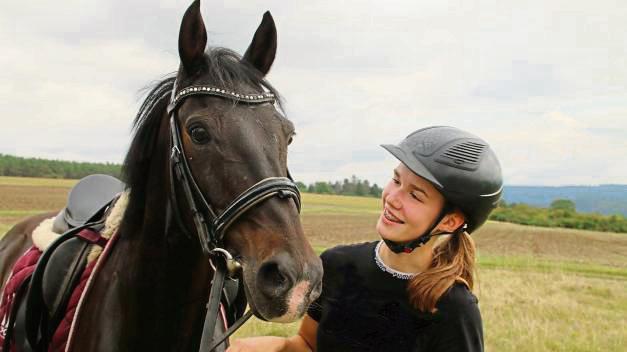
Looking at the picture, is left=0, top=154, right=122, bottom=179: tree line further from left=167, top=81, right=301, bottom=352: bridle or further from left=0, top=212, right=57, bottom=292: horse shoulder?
left=167, top=81, right=301, bottom=352: bridle

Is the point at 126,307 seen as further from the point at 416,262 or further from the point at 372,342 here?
the point at 416,262

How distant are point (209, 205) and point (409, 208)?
84cm

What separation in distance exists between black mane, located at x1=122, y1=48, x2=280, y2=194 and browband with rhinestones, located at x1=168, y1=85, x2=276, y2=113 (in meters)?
0.10

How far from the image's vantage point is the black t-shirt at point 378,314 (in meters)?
2.01

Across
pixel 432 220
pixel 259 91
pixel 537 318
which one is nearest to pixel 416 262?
pixel 432 220

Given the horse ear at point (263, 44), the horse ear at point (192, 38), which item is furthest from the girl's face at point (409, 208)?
the horse ear at point (192, 38)

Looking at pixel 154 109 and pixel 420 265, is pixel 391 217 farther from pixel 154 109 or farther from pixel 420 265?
pixel 154 109

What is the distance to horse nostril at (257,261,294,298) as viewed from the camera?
70.8 inches

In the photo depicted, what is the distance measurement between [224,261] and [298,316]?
416 millimetres

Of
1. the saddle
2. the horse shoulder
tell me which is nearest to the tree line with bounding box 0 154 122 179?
the horse shoulder

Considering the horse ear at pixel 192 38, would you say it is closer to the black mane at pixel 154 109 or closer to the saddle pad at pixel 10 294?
the black mane at pixel 154 109

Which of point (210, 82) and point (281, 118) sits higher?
point (210, 82)

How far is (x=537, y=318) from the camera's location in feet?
28.3

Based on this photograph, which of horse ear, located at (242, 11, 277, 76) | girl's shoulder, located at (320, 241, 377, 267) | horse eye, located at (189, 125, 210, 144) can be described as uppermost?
horse ear, located at (242, 11, 277, 76)
